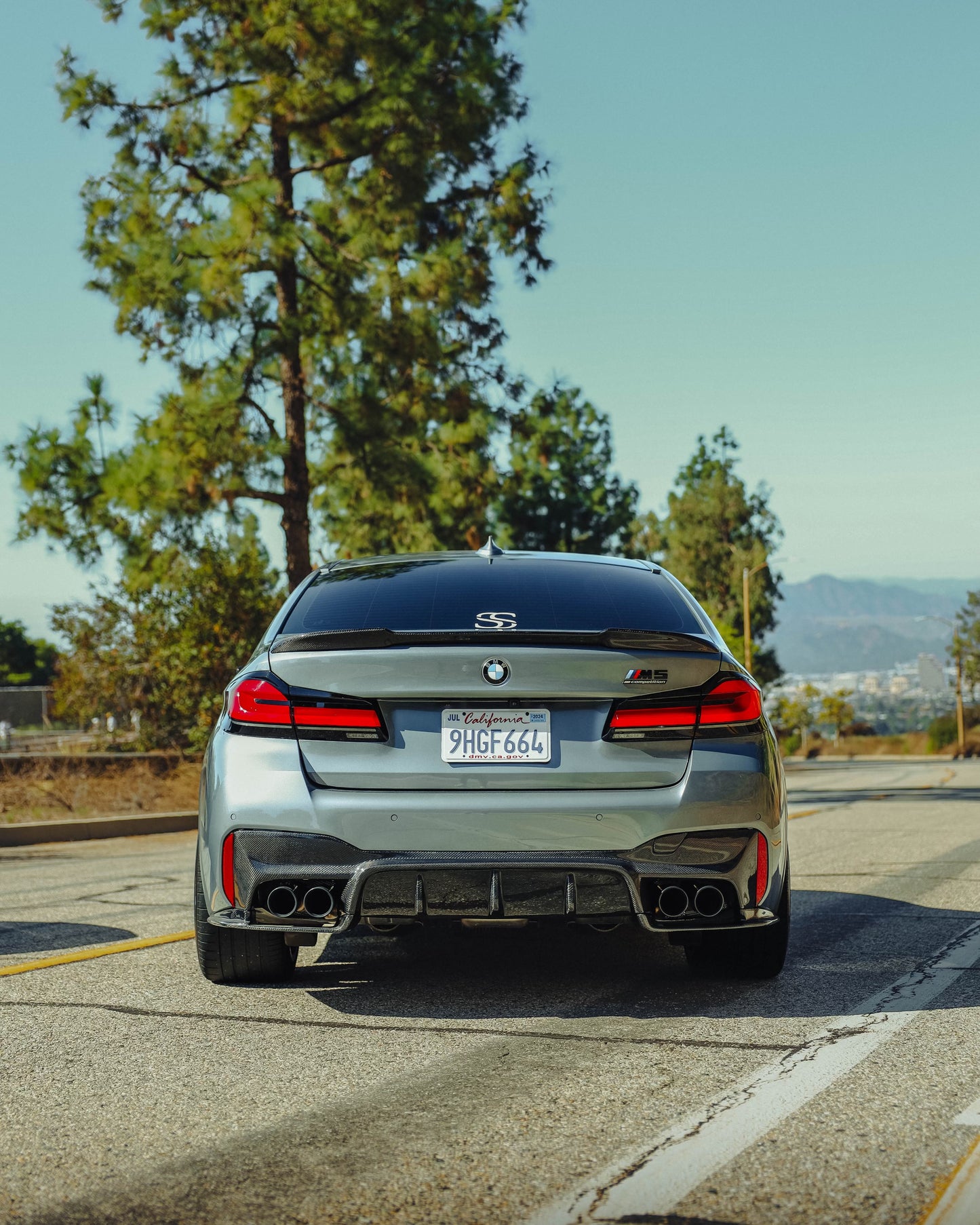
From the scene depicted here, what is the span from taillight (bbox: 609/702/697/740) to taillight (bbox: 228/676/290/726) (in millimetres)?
1125

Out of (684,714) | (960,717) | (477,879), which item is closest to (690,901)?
(684,714)

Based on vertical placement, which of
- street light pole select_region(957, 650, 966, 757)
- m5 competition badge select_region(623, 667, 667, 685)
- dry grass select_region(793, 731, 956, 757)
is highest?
m5 competition badge select_region(623, 667, 667, 685)

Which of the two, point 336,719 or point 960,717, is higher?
point 336,719

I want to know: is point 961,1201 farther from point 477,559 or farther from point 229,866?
point 477,559

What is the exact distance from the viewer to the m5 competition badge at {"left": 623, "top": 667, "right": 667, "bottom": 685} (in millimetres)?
4703

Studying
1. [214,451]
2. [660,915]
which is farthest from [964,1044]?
[214,451]

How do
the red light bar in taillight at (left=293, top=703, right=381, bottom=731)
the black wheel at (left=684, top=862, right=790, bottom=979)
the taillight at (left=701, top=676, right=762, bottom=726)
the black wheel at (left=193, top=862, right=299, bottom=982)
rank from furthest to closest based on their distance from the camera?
the black wheel at (left=684, top=862, right=790, bottom=979)
the black wheel at (left=193, top=862, right=299, bottom=982)
the taillight at (left=701, top=676, right=762, bottom=726)
the red light bar in taillight at (left=293, top=703, right=381, bottom=731)

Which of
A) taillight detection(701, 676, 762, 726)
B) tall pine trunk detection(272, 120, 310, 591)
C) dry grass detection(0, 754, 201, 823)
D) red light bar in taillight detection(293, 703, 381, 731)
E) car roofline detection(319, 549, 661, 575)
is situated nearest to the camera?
red light bar in taillight detection(293, 703, 381, 731)

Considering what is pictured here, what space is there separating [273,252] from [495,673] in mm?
14695

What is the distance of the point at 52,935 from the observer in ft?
22.5

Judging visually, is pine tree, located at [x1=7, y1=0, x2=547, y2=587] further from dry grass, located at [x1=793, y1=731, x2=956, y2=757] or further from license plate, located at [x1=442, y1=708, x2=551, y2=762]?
dry grass, located at [x1=793, y1=731, x2=956, y2=757]

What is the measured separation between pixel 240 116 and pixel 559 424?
3374 cm

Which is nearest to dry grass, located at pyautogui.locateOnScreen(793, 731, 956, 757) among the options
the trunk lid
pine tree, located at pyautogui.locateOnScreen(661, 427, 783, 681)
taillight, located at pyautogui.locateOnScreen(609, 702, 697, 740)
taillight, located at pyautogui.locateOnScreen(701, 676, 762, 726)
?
pine tree, located at pyautogui.locateOnScreen(661, 427, 783, 681)

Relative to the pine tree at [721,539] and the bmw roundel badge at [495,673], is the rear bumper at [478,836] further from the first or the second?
the pine tree at [721,539]
